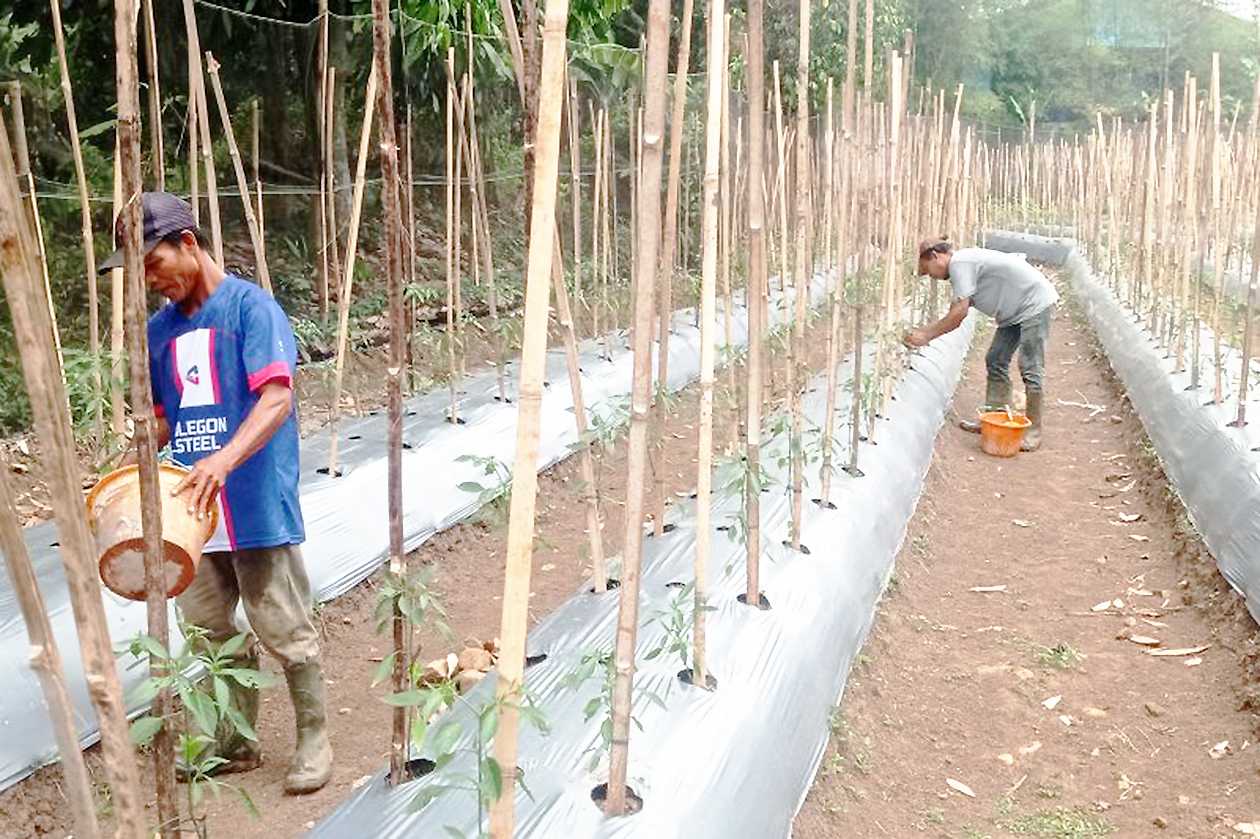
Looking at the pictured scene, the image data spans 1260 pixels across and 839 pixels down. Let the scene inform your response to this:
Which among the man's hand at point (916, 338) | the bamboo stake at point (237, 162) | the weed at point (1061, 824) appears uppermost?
the bamboo stake at point (237, 162)

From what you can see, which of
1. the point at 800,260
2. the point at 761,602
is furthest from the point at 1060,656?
the point at 800,260

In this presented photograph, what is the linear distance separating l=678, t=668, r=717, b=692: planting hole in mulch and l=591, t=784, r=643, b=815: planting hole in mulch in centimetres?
39

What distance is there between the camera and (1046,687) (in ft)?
10.0

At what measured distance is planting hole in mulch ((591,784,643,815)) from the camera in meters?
1.80

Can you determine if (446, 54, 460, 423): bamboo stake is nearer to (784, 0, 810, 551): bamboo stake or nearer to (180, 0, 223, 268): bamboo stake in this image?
(180, 0, 223, 268): bamboo stake

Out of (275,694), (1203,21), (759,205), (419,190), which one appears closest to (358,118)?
(419,190)

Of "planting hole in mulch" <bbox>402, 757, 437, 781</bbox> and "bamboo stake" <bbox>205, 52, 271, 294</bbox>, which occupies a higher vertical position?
"bamboo stake" <bbox>205, 52, 271, 294</bbox>

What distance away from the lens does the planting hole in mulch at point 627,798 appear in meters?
1.80

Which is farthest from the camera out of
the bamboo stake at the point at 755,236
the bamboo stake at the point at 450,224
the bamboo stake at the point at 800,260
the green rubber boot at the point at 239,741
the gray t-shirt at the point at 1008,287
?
the gray t-shirt at the point at 1008,287

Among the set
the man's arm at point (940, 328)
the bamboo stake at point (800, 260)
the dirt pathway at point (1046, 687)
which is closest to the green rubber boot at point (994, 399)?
the man's arm at point (940, 328)

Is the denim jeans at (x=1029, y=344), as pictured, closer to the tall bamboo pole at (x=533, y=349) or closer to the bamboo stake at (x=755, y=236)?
the bamboo stake at (x=755, y=236)

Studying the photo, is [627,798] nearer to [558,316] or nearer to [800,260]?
[558,316]

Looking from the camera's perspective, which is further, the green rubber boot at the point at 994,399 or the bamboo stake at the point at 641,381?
the green rubber boot at the point at 994,399

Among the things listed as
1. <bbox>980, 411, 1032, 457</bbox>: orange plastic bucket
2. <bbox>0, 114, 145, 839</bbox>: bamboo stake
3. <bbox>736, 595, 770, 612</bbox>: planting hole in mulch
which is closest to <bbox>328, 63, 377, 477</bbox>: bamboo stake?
<bbox>736, 595, 770, 612</bbox>: planting hole in mulch
